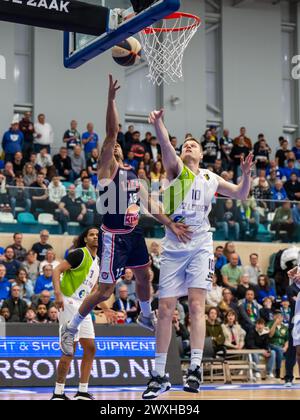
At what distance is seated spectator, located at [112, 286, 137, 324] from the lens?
19.3m

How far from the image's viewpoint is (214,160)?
27750mm

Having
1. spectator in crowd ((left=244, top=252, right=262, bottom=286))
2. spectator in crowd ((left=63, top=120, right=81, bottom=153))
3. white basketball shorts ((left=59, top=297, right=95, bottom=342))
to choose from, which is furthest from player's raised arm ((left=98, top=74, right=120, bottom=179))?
spectator in crowd ((left=63, top=120, right=81, bottom=153))

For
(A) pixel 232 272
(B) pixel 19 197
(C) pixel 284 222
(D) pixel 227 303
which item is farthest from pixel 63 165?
(D) pixel 227 303

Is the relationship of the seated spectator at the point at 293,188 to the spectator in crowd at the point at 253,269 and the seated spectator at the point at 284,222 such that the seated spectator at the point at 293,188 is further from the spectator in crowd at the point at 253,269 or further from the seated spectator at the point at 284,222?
the spectator in crowd at the point at 253,269

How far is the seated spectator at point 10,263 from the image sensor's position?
19562 millimetres

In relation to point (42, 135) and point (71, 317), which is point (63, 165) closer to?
point (42, 135)

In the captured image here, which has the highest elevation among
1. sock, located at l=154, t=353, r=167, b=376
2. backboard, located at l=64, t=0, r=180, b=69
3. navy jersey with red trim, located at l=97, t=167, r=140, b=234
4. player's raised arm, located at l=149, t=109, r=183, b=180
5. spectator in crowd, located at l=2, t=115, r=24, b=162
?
spectator in crowd, located at l=2, t=115, r=24, b=162

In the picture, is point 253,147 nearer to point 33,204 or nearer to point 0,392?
point 33,204

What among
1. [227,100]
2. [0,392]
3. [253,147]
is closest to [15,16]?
[0,392]

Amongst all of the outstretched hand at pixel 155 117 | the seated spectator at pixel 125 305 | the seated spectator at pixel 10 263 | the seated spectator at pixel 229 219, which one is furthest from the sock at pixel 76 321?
the seated spectator at pixel 229 219

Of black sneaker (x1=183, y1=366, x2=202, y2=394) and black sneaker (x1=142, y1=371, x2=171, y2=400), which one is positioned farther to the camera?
black sneaker (x1=142, y1=371, x2=171, y2=400)

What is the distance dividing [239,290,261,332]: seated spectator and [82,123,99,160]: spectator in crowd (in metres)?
7.68

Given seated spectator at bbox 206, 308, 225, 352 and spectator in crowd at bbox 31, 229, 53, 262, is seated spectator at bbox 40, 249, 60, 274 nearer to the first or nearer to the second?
spectator in crowd at bbox 31, 229, 53, 262

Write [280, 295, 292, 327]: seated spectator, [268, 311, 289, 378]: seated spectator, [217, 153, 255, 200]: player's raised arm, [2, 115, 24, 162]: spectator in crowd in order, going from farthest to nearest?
[2, 115, 24, 162]: spectator in crowd
[280, 295, 292, 327]: seated spectator
[268, 311, 289, 378]: seated spectator
[217, 153, 255, 200]: player's raised arm
